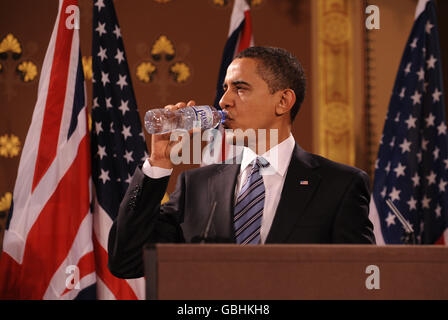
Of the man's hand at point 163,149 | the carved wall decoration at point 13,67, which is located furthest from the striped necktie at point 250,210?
the carved wall decoration at point 13,67

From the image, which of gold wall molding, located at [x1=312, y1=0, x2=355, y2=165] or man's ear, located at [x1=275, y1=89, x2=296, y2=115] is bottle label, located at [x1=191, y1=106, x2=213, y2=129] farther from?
gold wall molding, located at [x1=312, y1=0, x2=355, y2=165]

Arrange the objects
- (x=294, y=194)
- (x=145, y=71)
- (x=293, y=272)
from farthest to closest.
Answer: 1. (x=145, y=71)
2. (x=294, y=194)
3. (x=293, y=272)

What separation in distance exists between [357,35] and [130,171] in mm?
1925

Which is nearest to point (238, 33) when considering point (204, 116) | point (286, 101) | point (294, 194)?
point (286, 101)

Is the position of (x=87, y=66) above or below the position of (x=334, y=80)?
above

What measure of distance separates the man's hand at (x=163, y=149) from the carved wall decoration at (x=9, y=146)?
1.92 metres

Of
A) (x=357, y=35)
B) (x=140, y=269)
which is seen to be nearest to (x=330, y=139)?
(x=357, y=35)

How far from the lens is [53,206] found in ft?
9.61

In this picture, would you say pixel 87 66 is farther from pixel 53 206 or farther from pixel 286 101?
pixel 286 101

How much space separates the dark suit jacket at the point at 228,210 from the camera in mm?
1714

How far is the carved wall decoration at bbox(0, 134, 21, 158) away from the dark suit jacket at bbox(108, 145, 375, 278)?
1753 mm

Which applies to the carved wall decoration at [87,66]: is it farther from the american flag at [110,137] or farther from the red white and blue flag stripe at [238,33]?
the red white and blue flag stripe at [238,33]

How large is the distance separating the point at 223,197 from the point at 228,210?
62 mm
